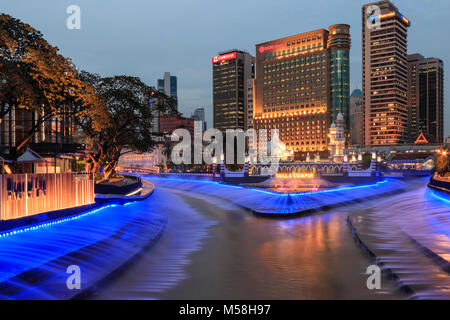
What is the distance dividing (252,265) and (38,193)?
10.0 m

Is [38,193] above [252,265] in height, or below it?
above

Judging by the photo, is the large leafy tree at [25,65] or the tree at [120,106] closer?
the large leafy tree at [25,65]

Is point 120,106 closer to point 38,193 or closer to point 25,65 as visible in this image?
point 25,65

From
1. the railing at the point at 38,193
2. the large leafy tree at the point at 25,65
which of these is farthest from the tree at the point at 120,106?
the large leafy tree at the point at 25,65

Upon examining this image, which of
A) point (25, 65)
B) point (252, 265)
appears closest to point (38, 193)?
point (25, 65)

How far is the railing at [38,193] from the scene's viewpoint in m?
15.7

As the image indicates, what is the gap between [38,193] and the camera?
690 inches

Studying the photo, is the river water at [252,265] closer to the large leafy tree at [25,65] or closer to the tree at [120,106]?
the large leafy tree at [25,65]

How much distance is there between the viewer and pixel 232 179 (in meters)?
65.1

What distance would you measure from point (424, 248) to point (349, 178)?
2080 inches

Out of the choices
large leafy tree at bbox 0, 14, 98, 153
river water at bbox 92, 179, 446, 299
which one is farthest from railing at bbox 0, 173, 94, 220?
river water at bbox 92, 179, 446, 299

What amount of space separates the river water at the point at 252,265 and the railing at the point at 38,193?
5.24 m

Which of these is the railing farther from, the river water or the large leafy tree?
the river water
